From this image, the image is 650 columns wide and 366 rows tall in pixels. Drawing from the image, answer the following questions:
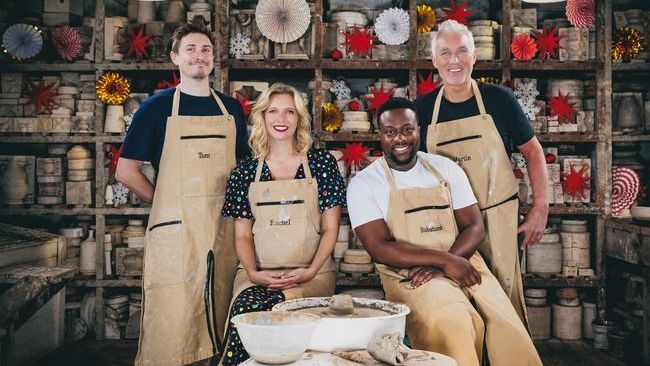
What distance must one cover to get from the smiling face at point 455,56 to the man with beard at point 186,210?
1181 millimetres

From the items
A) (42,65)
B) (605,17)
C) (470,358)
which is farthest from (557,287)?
(42,65)

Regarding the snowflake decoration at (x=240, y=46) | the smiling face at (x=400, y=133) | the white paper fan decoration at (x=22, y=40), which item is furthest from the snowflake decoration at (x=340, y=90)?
the white paper fan decoration at (x=22, y=40)

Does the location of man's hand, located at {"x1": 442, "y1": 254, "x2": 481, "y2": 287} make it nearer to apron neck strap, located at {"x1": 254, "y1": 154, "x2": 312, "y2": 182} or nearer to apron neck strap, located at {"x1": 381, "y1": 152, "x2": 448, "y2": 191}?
apron neck strap, located at {"x1": 381, "y1": 152, "x2": 448, "y2": 191}

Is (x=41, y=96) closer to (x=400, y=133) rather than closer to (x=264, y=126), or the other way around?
(x=264, y=126)

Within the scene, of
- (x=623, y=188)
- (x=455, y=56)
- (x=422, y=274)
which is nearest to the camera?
(x=422, y=274)

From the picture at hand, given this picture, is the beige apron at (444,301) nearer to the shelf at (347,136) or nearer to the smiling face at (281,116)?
the smiling face at (281,116)

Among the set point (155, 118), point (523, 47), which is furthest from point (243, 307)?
point (523, 47)

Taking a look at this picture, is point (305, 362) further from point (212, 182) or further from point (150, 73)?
point (150, 73)

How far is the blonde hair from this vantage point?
10.3ft

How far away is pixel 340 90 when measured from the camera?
493cm

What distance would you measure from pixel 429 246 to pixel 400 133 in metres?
0.54

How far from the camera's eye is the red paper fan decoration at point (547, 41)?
4719 millimetres

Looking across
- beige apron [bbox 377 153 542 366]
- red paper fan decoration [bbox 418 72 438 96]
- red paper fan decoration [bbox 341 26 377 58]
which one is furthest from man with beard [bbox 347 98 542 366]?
red paper fan decoration [bbox 341 26 377 58]

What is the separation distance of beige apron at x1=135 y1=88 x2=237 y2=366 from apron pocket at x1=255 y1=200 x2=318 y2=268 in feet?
0.99
